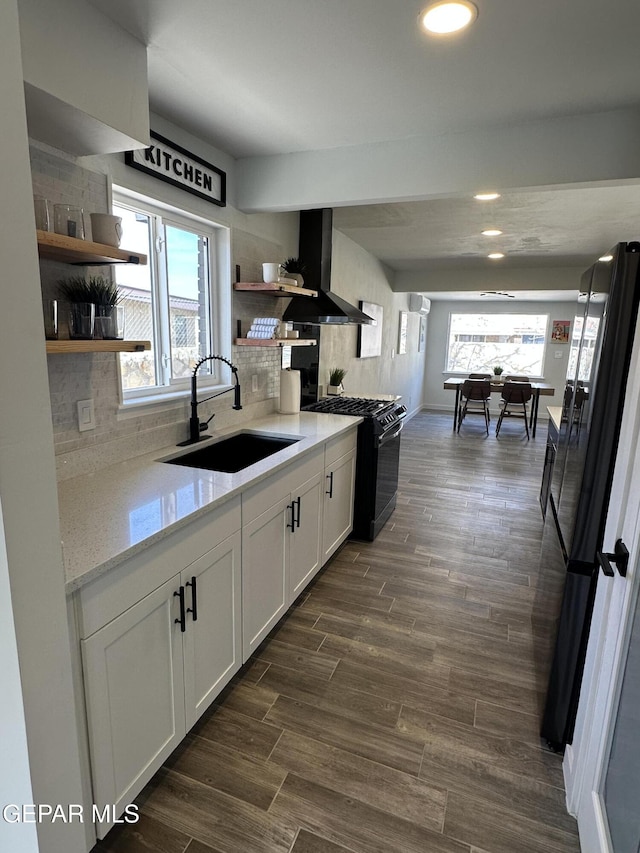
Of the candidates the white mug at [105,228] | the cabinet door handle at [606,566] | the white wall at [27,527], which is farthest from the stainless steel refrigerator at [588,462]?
the white mug at [105,228]

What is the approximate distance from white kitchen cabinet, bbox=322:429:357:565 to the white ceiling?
5.47ft

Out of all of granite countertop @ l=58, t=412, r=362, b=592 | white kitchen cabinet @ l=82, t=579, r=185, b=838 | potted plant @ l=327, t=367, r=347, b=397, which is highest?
potted plant @ l=327, t=367, r=347, b=397

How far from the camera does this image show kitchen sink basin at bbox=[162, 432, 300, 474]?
253cm

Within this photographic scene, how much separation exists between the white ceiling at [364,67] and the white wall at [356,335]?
6.35 feet

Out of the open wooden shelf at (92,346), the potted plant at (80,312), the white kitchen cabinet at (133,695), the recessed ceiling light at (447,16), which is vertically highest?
the recessed ceiling light at (447,16)

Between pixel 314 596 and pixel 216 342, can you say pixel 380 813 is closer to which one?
pixel 314 596

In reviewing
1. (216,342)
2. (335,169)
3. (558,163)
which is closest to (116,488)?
(216,342)

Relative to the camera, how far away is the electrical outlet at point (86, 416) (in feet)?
6.03

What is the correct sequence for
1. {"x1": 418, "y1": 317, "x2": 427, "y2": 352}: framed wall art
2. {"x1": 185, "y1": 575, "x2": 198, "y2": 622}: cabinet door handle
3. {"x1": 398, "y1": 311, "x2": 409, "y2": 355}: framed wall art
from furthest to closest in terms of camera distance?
1. {"x1": 418, "y1": 317, "x2": 427, "y2": 352}: framed wall art
2. {"x1": 398, "y1": 311, "x2": 409, "y2": 355}: framed wall art
3. {"x1": 185, "y1": 575, "x2": 198, "y2": 622}: cabinet door handle

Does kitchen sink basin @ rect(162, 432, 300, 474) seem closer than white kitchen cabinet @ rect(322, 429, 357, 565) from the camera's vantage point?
Yes

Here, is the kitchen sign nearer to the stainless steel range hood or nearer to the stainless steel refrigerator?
the stainless steel range hood

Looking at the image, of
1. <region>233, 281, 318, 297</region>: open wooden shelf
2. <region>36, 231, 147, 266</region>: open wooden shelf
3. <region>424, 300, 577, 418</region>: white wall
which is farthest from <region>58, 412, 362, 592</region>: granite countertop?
<region>424, 300, 577, 418</region>: white wall

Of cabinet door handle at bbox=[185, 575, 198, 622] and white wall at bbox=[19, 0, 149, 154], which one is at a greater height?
white wall at bbox=[19, 0, 149, 154]

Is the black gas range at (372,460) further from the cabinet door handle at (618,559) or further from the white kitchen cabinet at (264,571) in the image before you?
the cabinet door handle at (618,559)
